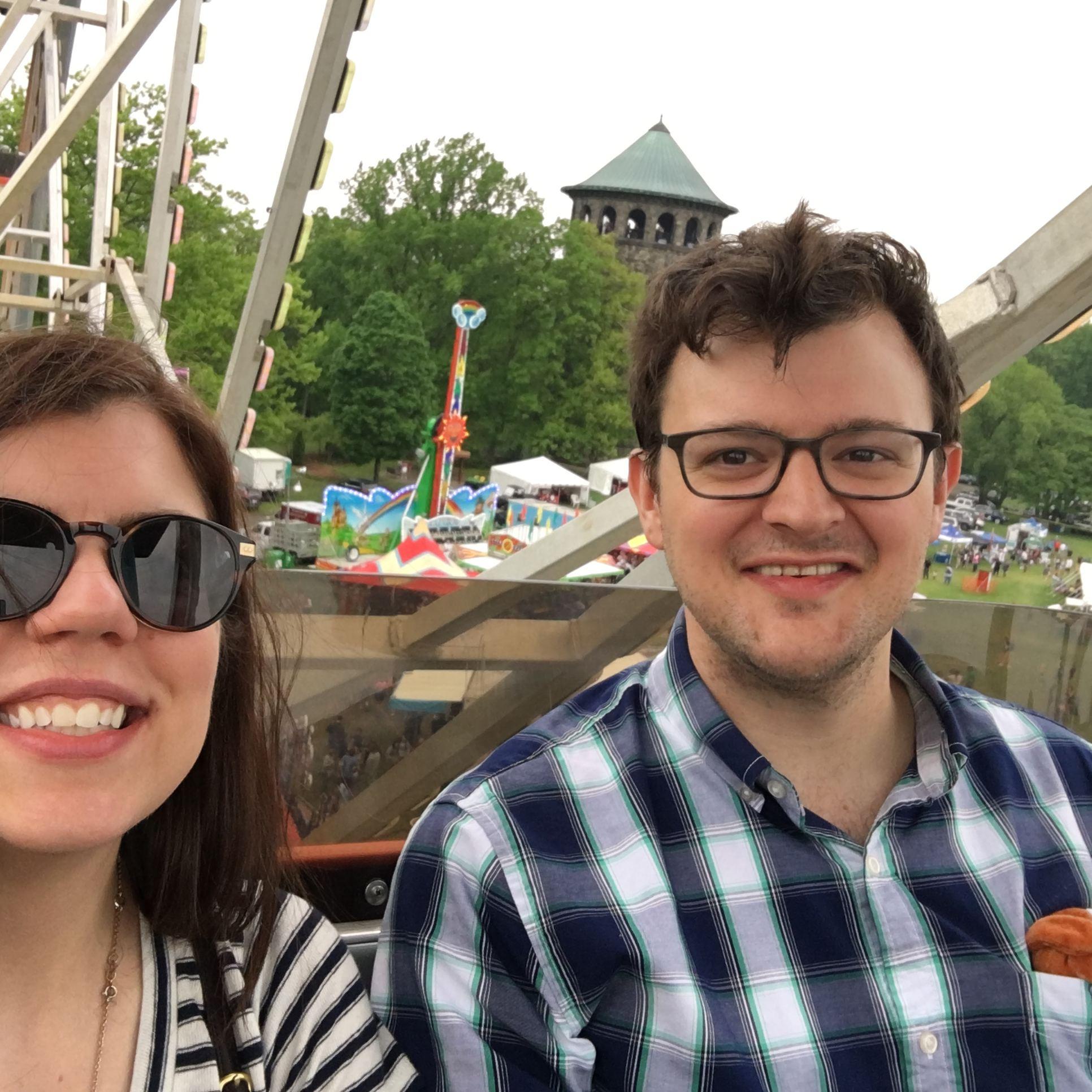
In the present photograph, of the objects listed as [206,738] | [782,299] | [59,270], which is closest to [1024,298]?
[782,299]

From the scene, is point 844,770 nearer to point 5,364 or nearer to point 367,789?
point 367,789

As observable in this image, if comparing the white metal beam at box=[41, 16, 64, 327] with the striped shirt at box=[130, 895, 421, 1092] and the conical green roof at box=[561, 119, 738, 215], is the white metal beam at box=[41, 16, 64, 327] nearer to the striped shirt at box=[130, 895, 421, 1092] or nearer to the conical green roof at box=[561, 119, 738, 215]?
the striped shirt at box=[130, 895, 421, 1092]

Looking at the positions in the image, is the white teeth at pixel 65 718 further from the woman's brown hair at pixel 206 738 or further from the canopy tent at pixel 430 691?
the canopy tent at pixel 430 691

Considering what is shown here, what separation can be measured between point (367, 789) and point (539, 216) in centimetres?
3377

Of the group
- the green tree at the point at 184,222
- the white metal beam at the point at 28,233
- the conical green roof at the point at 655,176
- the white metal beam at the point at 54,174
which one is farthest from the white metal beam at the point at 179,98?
the conical green roof at the point at 655,176

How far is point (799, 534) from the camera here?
1.57 meters

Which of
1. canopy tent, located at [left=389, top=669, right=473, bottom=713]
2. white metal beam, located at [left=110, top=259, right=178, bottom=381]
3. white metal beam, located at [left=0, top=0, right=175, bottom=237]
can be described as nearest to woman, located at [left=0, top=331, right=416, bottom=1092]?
white metal beam, located at [left=110, top=259, right=178, bottom=381]

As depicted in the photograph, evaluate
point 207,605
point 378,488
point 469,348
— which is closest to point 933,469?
point 207,605

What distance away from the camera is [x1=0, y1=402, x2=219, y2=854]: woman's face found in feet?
3.52

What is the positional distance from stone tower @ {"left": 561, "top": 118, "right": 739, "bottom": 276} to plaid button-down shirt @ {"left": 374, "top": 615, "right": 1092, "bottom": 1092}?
4544 centimetres

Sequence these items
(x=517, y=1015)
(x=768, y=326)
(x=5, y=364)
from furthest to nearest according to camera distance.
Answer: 1. (x=768, y=326)
2. (x=517, y=1015)
3. (x=5, y=364)

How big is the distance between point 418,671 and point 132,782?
111cm

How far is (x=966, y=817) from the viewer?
163 centimetres

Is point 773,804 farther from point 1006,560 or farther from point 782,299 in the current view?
point 1006,560
